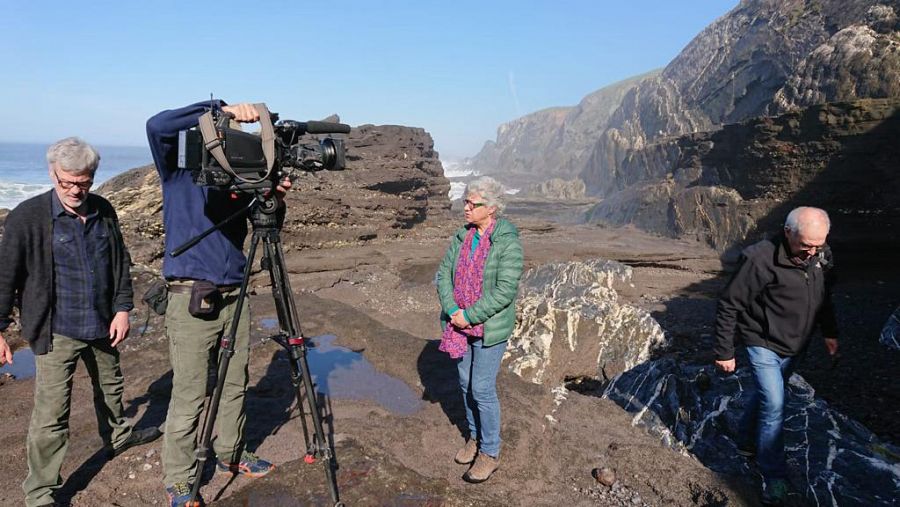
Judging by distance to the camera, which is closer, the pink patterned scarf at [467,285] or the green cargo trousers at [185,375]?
the green cargo trousers at [185,375]

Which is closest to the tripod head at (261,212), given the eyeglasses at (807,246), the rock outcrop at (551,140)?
the eyeglasses at (807,246)

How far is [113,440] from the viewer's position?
154 inches

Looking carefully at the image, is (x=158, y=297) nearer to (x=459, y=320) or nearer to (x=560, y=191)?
(x=459, y=320)

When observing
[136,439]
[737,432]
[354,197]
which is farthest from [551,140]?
[136,439]

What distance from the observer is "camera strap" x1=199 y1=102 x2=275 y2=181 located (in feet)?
8.99

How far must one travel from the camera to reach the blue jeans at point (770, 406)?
144 inches

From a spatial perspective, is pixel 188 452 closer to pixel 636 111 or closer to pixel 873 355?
pixel 873 355

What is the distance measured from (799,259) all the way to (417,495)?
291 centimetres

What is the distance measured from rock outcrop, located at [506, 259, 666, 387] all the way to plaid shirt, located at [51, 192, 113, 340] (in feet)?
14.7

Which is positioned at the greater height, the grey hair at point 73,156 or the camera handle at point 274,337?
the grey hair at point 73,156

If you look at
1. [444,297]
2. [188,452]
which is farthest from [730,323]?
[188,452]

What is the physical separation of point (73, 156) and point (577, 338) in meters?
5.84

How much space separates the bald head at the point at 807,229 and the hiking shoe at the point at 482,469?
8.22 ft

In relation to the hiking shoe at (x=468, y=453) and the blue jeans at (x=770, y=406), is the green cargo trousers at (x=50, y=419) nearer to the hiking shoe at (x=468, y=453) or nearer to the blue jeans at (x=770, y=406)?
the hiking shoe at (x=468, y=453)
